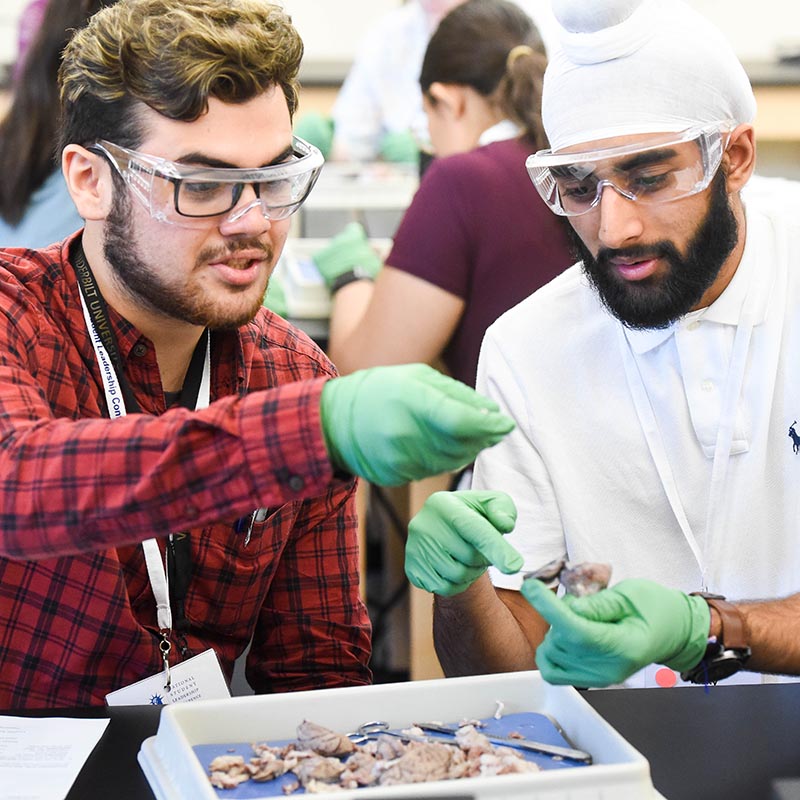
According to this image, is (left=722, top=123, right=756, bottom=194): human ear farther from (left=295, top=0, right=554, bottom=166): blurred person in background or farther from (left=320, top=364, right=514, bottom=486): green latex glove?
(left=295, top=0, right=554, bottom=166): blurred person in background

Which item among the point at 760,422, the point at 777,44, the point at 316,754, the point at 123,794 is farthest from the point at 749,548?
the point at 777,44

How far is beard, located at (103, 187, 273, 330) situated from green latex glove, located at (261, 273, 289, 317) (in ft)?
3.88

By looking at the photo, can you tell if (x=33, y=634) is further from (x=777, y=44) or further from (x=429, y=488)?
(x=777, y=44)

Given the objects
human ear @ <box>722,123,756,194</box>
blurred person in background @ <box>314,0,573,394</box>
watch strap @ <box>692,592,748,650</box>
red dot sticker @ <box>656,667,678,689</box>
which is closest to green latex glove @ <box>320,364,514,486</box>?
watch strap @ <box>692,592,748,650</box>

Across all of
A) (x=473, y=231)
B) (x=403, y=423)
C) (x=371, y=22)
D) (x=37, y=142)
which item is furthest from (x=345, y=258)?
(x=371, y=22)

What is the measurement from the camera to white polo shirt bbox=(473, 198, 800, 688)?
1.61 metres

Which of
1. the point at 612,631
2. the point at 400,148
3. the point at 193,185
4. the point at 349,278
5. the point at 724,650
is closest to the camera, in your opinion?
the point at 612,631

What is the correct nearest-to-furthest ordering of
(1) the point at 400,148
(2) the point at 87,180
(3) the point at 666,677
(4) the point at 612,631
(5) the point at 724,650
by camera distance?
(4) the point at 612,631 < (5) the point at 724,650 < (2) the point at 87,180 < (3) the point at 666,677 < (1) the point at 400,148

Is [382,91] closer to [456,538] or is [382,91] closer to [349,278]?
[349,278]

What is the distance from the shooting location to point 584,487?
1.66 metres

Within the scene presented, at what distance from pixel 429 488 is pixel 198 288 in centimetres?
117

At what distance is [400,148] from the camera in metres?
4.24

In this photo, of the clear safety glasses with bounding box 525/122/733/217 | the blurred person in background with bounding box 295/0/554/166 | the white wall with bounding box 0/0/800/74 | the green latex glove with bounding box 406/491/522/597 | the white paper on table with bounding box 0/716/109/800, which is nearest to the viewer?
the white paper on table with bounding box 0/716/109/800

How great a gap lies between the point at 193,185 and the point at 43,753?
66cm
